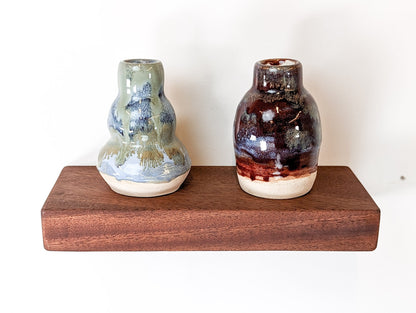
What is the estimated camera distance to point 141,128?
46 cm

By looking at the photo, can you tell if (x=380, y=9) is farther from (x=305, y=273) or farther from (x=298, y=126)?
(x=305, y=273)

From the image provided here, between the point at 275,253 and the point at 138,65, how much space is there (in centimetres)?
26

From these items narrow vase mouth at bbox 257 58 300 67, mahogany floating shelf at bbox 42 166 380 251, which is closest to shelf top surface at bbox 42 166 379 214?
mahogany floating shelf at bbox 42 166 380 251

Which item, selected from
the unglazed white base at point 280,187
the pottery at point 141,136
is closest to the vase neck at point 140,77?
the pottery at point 141,136

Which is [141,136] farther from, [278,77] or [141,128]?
[278,77]

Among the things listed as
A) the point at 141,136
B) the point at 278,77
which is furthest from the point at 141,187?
the point at 278,77

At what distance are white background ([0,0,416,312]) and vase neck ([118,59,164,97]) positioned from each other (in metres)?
0.06

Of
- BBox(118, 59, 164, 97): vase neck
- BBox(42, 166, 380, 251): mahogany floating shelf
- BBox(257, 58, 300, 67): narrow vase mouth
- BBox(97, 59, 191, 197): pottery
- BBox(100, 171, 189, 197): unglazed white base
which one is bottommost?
BBox(42, 166, 380, 251): mahogany floating shelf

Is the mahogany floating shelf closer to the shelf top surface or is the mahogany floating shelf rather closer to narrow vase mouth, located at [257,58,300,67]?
the shelf top surface

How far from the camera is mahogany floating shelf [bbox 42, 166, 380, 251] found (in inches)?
17.8

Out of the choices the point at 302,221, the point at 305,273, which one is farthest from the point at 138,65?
the point at 305,273

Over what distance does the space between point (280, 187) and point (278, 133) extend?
0.05m

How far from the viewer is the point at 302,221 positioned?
17.8 inches

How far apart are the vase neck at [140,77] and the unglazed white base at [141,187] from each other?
76 millimetres
